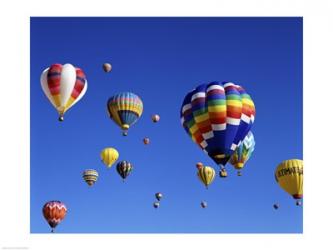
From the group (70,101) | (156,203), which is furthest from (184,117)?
(156,203)

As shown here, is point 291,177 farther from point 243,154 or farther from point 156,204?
point 156,204

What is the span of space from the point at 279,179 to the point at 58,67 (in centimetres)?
924

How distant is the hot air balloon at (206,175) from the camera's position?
1340 inches

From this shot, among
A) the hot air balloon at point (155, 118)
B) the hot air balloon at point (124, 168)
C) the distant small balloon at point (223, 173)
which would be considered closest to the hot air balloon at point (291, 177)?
the distant small balloon at point (223, 173)

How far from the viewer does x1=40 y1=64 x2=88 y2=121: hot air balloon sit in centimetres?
2714

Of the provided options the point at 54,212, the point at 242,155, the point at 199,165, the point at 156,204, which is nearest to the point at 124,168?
the point at 156,204

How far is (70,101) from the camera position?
2741 cm

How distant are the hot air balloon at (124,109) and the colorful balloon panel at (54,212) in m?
4.47

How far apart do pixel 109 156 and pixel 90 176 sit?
1.27 metres

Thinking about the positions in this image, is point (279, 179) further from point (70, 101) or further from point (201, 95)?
point (70, 101)

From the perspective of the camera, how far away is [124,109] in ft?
102

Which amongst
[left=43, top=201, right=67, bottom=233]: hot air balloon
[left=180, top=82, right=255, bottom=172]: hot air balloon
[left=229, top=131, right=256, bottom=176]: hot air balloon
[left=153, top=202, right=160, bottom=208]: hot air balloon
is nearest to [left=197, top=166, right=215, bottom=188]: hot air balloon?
[left=229, top=131, right=256, bottom=176]: hot air balloon

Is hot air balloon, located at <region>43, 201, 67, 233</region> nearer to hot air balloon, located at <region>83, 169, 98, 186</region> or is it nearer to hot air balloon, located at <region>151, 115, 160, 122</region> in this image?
hot air balloon, located at <region>83, 169, 98, 186</region>

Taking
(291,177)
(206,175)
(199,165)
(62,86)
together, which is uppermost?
(62,86)
